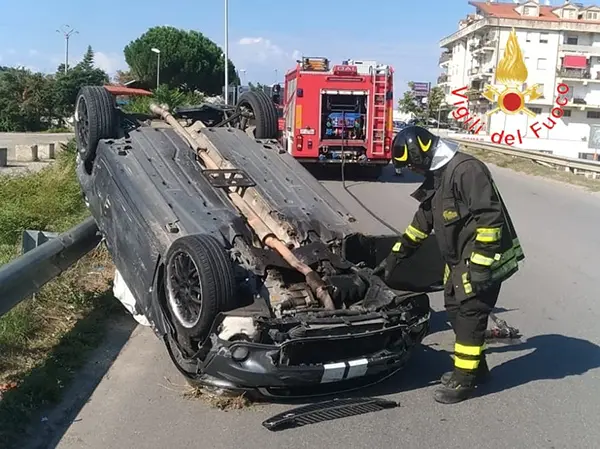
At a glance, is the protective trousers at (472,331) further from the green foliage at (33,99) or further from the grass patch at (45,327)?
the green foliage at (33,99)

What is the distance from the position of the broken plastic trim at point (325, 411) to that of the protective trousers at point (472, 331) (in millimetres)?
505

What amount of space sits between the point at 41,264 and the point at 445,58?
10730 cm

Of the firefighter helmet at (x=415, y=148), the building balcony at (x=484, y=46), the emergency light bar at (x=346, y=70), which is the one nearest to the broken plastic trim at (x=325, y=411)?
the firefighter helmet at (x=415, y=148)

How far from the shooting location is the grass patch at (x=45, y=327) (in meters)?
4.25

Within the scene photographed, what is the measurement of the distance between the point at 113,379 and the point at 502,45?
8438 cm

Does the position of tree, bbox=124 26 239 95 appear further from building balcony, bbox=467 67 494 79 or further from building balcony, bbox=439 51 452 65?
building balcony, bbox=439 51 452 65

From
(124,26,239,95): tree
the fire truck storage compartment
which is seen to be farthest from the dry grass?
(124,26,239,95): tree

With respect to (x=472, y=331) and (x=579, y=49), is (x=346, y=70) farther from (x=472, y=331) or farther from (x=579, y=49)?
(x=579, y=49)

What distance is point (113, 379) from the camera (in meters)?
4.82

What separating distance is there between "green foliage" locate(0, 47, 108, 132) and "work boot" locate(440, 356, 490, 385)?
38834 mm

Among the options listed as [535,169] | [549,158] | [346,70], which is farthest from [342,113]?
[549,158]

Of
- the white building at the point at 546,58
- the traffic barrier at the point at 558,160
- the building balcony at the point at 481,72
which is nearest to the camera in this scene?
the traffic barrier at the point at 558,160

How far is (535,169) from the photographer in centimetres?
2134

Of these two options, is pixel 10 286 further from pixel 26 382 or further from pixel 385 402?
pixel 385 402
